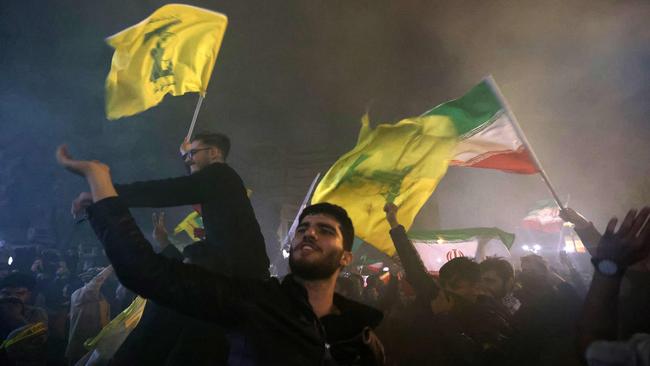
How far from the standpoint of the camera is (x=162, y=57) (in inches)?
162

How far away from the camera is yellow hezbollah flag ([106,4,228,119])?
3.82 m

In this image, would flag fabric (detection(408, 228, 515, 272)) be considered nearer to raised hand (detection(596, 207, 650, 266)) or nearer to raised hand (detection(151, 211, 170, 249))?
raised hand (detection(151, 211, 170, 249))

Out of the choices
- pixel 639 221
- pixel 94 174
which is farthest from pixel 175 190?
pixel 639 221

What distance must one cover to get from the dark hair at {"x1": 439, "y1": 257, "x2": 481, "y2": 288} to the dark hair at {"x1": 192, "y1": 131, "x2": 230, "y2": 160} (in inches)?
102

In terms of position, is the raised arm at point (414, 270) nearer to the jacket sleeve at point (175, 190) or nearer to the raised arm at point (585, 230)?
the raised arm at point (585, 230)

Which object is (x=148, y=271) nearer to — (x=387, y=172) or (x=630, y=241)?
(x=630, y=241)

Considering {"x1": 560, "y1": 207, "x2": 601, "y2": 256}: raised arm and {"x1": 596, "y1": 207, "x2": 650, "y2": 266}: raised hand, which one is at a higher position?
{"x1": 596, "y1": 207, "x2": 650, "y2": 266}: raised hand

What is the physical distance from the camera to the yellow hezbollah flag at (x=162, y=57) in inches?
150

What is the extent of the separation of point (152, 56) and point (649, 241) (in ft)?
14.7

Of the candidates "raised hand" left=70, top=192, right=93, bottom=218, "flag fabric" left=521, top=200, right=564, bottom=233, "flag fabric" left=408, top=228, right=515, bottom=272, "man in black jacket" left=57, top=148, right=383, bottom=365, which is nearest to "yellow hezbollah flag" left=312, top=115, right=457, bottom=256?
"man in black jacket" left=57, top=148, right=383, bottom=365

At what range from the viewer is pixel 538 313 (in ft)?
12.1

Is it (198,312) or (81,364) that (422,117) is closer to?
(198,312)

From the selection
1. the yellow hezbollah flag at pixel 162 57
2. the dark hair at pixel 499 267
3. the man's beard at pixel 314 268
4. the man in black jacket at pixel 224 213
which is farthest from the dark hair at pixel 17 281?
the dark hair at pixel 499 267

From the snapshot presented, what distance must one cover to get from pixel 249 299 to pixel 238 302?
62mm
